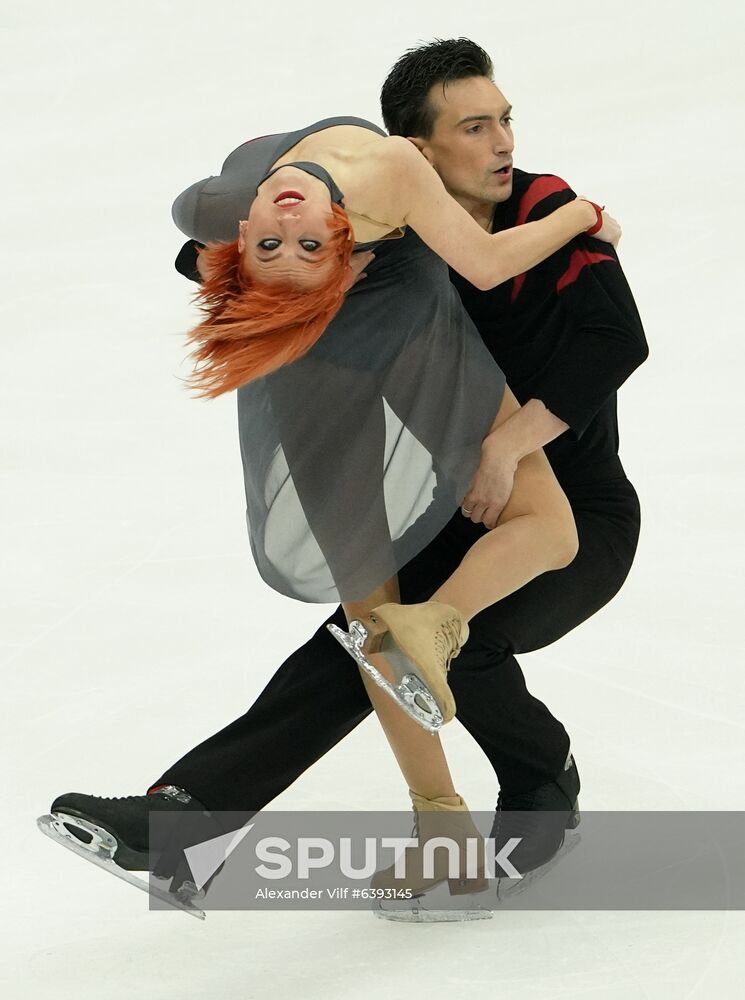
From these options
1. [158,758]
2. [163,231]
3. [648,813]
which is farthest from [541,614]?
[163,231]

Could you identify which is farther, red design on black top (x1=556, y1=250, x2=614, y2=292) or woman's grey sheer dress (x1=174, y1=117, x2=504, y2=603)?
red design on black top (x1=556, y1=250, x2=614, y2=292)

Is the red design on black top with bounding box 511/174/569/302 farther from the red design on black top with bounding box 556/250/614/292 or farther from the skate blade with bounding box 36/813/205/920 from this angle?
the skate blade with bounding box 36/813/205/920

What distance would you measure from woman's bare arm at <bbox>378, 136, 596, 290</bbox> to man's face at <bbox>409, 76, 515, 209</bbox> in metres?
0.26

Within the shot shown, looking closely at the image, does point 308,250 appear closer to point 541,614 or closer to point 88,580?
point 541,614

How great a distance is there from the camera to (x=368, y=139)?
8.11 ft

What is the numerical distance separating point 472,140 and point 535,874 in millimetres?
1313

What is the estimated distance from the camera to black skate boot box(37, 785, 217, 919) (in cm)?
244

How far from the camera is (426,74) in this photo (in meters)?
2.77

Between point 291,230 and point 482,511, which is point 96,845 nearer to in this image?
point 482,511

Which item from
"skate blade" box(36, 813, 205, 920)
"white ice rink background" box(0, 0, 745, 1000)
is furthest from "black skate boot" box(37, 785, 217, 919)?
"white ice rink background" box(0, 0, 745, 1000)

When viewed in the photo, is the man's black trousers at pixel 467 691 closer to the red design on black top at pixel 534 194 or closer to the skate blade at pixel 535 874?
the skate blade at pixel 535 874

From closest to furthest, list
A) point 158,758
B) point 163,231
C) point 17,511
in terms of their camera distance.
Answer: point 158,758
point 17,511
point 163,231

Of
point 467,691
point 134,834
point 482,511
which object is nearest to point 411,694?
point 467,691

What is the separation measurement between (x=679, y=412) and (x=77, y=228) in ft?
9.68
